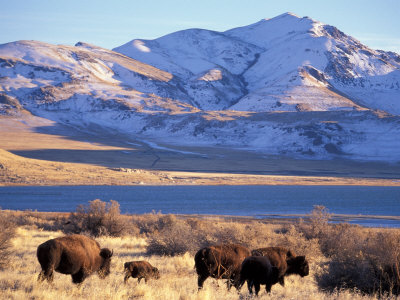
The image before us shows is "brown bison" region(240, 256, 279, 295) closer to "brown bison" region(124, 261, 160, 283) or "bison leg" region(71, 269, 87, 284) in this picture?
"brown bison" region(124, 261, 160, 283)

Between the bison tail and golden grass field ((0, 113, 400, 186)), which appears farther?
golden grass field ((0, 113, 400, 186))

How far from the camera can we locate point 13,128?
6073 inches

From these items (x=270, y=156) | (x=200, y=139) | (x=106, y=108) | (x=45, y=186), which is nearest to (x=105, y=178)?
(x=45, y=186)

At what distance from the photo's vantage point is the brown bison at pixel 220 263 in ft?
35.4

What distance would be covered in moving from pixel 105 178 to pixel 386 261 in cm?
8180

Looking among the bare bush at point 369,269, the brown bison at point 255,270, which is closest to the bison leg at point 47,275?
the brown bison at point 255,270

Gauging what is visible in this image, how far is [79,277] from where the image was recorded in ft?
35.1

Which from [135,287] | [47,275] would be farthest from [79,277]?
[135,287]

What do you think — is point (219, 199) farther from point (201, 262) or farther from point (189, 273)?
point (201, 262)

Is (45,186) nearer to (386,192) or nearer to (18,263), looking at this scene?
(386,192)

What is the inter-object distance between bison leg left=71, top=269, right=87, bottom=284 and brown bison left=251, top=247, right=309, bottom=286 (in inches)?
130

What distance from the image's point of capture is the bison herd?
10.2 m

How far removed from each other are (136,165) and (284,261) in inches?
3960

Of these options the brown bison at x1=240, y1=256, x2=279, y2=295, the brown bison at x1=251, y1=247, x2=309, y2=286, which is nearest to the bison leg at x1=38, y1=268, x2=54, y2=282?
the brown bison at x1=240, y1=256, x2=279, y2=295
